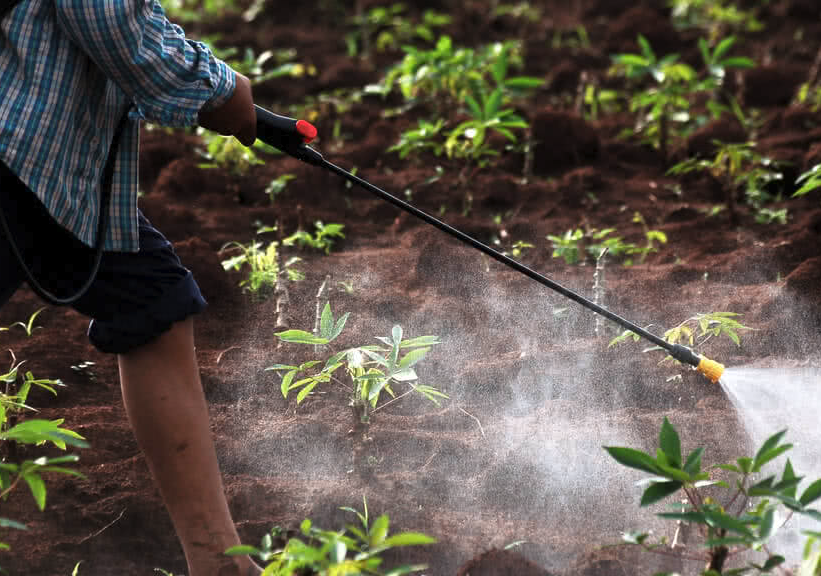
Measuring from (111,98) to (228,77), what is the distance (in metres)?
0.23

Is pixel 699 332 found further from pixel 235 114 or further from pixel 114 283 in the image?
pixel 114 283

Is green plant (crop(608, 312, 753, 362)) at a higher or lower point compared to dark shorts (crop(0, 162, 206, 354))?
lower

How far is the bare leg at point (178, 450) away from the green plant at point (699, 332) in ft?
3.70

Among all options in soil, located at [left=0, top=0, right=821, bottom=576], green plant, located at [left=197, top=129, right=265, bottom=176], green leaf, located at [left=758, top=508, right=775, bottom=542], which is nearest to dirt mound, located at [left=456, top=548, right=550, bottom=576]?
soil, located at [left=0, top=0, right=821, bottom=576]

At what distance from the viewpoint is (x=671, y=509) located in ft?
7.46

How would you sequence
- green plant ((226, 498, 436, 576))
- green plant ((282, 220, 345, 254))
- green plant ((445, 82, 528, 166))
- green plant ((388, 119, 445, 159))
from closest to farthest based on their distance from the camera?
green plant ((226, 498, 436, 576)), green plant ((282, 220, 345, 254)), green plant ((445, 82, 528, 166)), green plant ((388, 119, 445, 159))

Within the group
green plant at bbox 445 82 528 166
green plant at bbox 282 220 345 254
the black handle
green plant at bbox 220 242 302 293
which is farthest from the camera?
green plant at bbox 445 82 528 166

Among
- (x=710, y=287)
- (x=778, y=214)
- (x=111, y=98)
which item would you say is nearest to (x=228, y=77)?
(x=111, y=98)

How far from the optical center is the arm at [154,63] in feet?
5.65

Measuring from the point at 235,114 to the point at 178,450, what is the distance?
69 centimetres

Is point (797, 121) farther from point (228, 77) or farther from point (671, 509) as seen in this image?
point (228, 77)

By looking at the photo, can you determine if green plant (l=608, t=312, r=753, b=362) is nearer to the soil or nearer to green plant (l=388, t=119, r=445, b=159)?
the soil

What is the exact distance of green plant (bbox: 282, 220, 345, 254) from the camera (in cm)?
331

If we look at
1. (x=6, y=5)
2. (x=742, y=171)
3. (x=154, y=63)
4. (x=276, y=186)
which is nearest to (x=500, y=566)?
(x=154, y=63)
